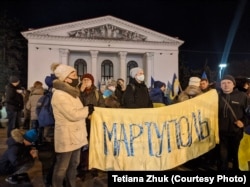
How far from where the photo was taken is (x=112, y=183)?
3.48m

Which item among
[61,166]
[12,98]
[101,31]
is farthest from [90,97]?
[101,31]

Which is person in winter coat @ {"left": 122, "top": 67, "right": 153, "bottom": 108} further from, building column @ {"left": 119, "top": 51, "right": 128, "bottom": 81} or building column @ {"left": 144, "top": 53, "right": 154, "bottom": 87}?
building column @ {"left": 144, "top": 53, "right": 154, "bottom": 87}

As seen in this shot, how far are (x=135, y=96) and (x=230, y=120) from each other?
1.57 m

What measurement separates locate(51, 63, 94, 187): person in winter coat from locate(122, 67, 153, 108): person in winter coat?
148 cm

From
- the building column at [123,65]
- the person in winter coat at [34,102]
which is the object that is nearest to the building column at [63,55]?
the building column at [123,65]

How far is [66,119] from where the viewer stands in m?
4.47

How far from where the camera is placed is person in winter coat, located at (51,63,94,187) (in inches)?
174

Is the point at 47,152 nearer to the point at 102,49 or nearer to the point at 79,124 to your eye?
the point at 79,124

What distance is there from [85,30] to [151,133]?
112 ft

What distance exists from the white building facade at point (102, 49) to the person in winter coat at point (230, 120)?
31.8m

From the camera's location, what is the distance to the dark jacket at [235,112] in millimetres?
5406

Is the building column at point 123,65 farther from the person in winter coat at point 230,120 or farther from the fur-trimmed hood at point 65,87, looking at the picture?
the fur-trimmed hood at point 65,87

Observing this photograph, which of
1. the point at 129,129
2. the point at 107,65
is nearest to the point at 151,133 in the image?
the point at 129,129

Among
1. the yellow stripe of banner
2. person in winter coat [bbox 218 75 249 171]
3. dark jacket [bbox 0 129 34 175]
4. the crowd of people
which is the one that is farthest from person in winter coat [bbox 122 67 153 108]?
dark jacket [bbox 0 129 34 175]
